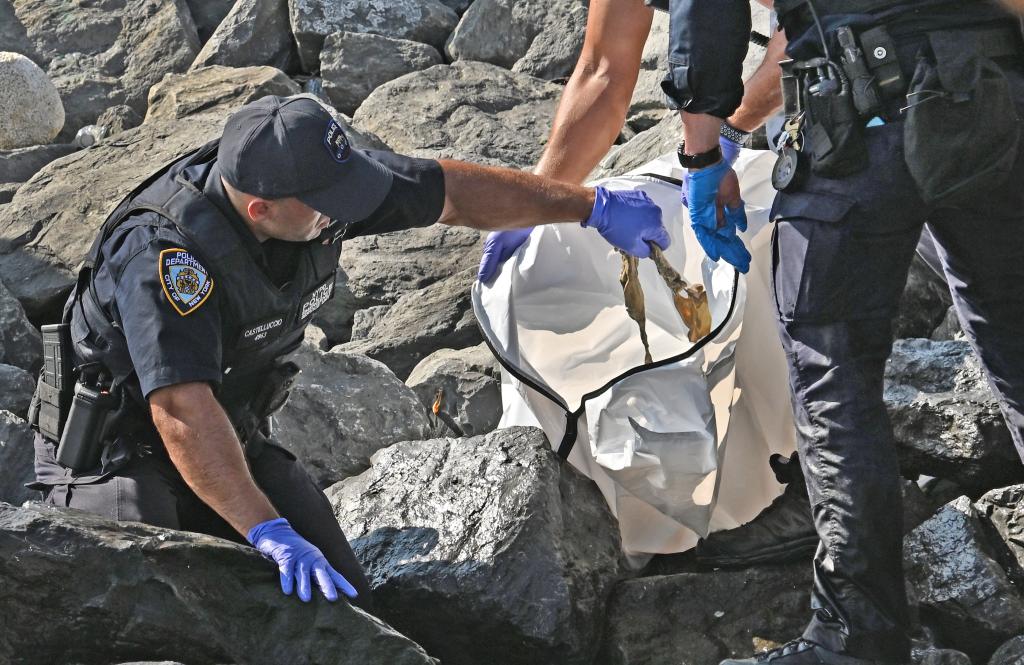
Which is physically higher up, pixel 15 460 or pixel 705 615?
pixel 15 460

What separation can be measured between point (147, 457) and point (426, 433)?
127cm

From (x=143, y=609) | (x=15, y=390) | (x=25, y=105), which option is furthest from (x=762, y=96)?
(x=25, y=105)

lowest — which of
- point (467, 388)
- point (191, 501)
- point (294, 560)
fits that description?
point (467, 388)

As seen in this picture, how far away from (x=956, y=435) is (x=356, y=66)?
5076 millimetres

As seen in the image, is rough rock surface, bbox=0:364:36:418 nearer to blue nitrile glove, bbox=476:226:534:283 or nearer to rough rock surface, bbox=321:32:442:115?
blue nitrile glove, bbox=476:226:534:283

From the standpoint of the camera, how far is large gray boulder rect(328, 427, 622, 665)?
306cm

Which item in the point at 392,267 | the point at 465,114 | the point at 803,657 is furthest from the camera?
the point at 465,114

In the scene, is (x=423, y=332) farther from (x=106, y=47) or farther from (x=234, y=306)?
(x=106, y=47)

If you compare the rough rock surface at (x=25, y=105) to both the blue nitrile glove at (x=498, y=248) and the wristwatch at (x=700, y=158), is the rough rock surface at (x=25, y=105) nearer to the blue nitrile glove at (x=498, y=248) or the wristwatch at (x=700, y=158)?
the blue nitrile glove at (x=498, y=248)

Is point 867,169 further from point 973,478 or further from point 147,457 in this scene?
point 147,457

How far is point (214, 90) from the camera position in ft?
22.9

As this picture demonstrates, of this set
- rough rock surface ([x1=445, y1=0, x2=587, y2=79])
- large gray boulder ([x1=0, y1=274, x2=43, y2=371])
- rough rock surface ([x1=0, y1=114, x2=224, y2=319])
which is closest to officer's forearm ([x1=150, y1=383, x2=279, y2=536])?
large gray boulder ([x1=0, y1=274, x2=43, y2=371])

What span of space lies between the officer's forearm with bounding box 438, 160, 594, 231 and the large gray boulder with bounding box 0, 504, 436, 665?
1143 mm

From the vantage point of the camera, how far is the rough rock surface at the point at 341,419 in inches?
158
